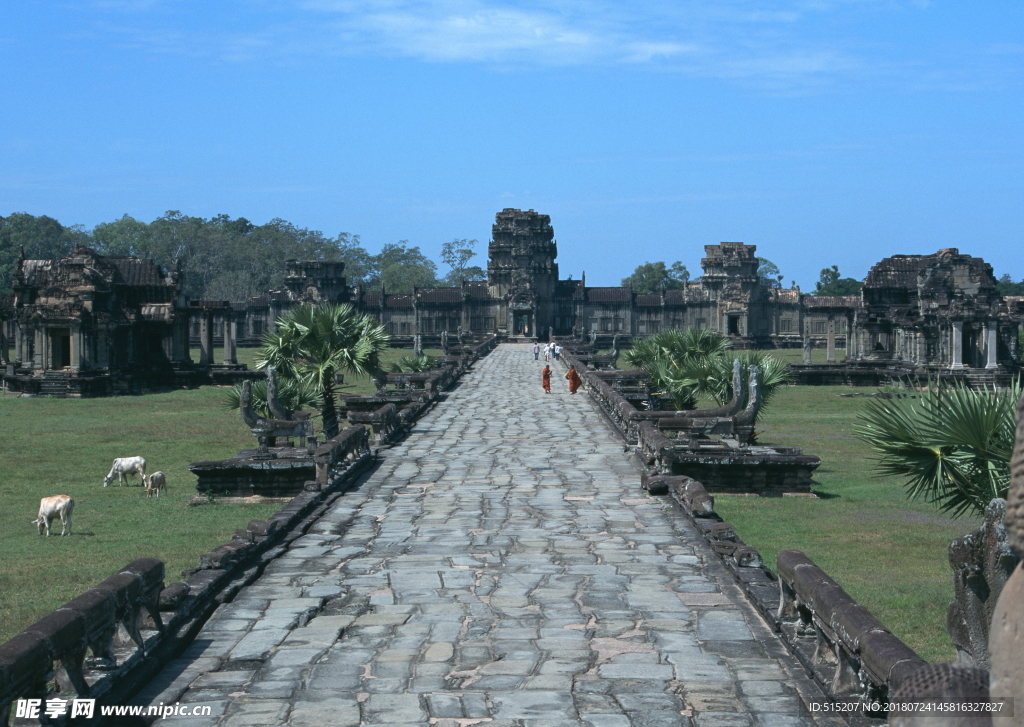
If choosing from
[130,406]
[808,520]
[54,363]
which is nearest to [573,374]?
[130,406]

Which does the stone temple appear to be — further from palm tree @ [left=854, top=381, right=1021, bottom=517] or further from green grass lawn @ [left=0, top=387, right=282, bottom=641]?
palm tree @ [left=854, top=381, right=1021, bottom=517]

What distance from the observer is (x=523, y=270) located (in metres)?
85.9

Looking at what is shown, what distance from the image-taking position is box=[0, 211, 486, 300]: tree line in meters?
117

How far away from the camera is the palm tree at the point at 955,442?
360 inches

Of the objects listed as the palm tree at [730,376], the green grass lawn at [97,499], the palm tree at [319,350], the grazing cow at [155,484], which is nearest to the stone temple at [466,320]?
the green grass lawn at [97,499]

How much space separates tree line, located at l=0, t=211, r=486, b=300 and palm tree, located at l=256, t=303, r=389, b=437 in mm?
87293

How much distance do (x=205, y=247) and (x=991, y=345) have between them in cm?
10206

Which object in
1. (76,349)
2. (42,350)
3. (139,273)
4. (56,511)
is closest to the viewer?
(56,511)

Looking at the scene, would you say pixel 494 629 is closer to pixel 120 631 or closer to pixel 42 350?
pixel 120 631

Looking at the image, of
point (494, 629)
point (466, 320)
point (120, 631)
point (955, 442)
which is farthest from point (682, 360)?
point (466, 320)

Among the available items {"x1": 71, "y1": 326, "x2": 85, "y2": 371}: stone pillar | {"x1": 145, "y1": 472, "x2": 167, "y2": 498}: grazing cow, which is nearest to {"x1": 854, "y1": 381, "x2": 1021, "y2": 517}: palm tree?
{"x1": 145, "y1": 472, "x2": 167, "y2": 498}: grazing cow

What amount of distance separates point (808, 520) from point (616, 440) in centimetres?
587

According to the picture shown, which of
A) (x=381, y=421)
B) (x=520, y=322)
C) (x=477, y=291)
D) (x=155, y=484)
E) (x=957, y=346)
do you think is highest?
(x=477, y=291)

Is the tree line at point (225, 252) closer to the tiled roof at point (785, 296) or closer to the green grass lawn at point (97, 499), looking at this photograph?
the tiled roof at point (785, 296)
